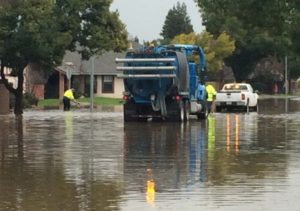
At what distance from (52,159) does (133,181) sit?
363cm

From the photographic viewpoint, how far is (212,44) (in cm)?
8812

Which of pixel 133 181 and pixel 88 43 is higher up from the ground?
pixel 88 43

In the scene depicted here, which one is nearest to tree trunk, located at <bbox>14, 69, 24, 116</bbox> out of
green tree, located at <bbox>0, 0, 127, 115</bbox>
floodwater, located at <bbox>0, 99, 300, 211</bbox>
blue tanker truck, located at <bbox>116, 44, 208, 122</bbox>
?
green tree, located at <bbox>0, 0, 127, 115</bbox>

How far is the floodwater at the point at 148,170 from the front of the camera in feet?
→ 36.1

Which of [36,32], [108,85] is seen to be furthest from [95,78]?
[36,32]

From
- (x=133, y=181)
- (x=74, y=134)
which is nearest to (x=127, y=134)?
(x=74, y=134)

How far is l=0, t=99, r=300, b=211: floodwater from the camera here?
11000 millimetres

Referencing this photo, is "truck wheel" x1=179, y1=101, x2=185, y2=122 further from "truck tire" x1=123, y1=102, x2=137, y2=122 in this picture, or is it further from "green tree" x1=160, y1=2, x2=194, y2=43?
"green tree" x1=160, y1=2, x2=194, y2=43

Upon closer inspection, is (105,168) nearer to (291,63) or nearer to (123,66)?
(123,66)

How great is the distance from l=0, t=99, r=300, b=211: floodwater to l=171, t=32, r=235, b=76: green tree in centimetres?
6110

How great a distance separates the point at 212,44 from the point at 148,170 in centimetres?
7430

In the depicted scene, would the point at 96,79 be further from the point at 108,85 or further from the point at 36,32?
the point at 36,32

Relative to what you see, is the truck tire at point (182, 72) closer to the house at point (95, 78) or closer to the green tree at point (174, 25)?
the house at point (95, 78)

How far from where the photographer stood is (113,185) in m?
12.6
